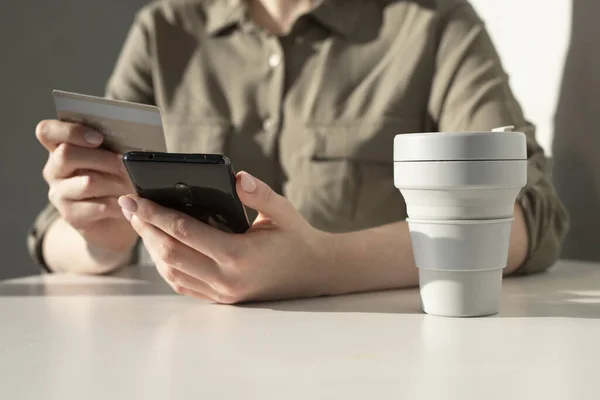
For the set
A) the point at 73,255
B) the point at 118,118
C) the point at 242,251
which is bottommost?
the point at 73,255

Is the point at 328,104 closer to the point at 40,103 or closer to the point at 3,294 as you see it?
the point at 3,294

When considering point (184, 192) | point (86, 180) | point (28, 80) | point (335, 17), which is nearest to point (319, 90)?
point (335, 17)

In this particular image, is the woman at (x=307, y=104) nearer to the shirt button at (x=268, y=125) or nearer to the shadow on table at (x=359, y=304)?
the shirt button at (x=268, y=125)

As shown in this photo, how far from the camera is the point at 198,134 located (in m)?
1.11

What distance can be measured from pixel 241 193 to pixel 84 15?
1.24 m

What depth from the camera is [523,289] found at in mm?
710

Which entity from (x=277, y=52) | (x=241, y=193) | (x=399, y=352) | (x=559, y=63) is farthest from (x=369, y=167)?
(x=399, y=352)

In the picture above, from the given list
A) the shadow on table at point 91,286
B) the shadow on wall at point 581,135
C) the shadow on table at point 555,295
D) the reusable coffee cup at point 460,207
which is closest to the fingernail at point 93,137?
the shadow on table at point 91,286

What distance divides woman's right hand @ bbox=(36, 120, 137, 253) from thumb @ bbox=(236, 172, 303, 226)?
0.85 feet

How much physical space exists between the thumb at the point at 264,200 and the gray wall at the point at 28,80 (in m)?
1.14

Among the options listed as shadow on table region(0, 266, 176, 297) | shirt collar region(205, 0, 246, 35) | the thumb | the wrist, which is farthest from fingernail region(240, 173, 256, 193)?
shirt collar region(205, 0, 246, 35)

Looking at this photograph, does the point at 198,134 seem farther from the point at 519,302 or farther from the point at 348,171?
the point at 519,302

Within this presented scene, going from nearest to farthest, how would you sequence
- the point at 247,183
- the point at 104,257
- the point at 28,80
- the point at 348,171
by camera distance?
the point at 247,183, the point at 104,257, the point at 348,171, the point at 28,80

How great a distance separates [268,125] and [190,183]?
542 mm
